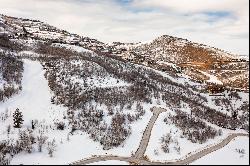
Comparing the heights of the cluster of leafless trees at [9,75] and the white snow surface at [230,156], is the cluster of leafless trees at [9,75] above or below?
above

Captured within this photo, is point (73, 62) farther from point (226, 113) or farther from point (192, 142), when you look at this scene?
point (226, 113)

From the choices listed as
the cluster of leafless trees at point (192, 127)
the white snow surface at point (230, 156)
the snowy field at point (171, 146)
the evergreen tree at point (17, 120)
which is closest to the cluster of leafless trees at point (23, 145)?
the evergreen tree at point (17, 120)

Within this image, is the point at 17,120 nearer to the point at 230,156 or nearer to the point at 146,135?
the point at 146,135

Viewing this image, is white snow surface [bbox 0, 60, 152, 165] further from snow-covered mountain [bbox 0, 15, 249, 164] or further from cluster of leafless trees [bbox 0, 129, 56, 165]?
cluster of leafless trees [bbox 0, 129, 56, 165]

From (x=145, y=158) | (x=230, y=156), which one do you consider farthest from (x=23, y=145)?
(x=230, y=156)

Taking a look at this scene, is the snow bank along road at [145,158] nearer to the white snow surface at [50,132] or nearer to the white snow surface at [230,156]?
the white snow surface at [230,156]

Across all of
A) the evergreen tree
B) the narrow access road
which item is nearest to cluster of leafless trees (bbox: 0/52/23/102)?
the evergreen tree

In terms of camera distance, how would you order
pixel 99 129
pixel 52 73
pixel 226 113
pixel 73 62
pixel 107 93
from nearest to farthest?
pixel 226 113 < pixel 99 129 < pixel 107 93 < pixel 52 73 < pixel 73 62

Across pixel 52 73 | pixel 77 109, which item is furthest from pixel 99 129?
pixel 52 73
